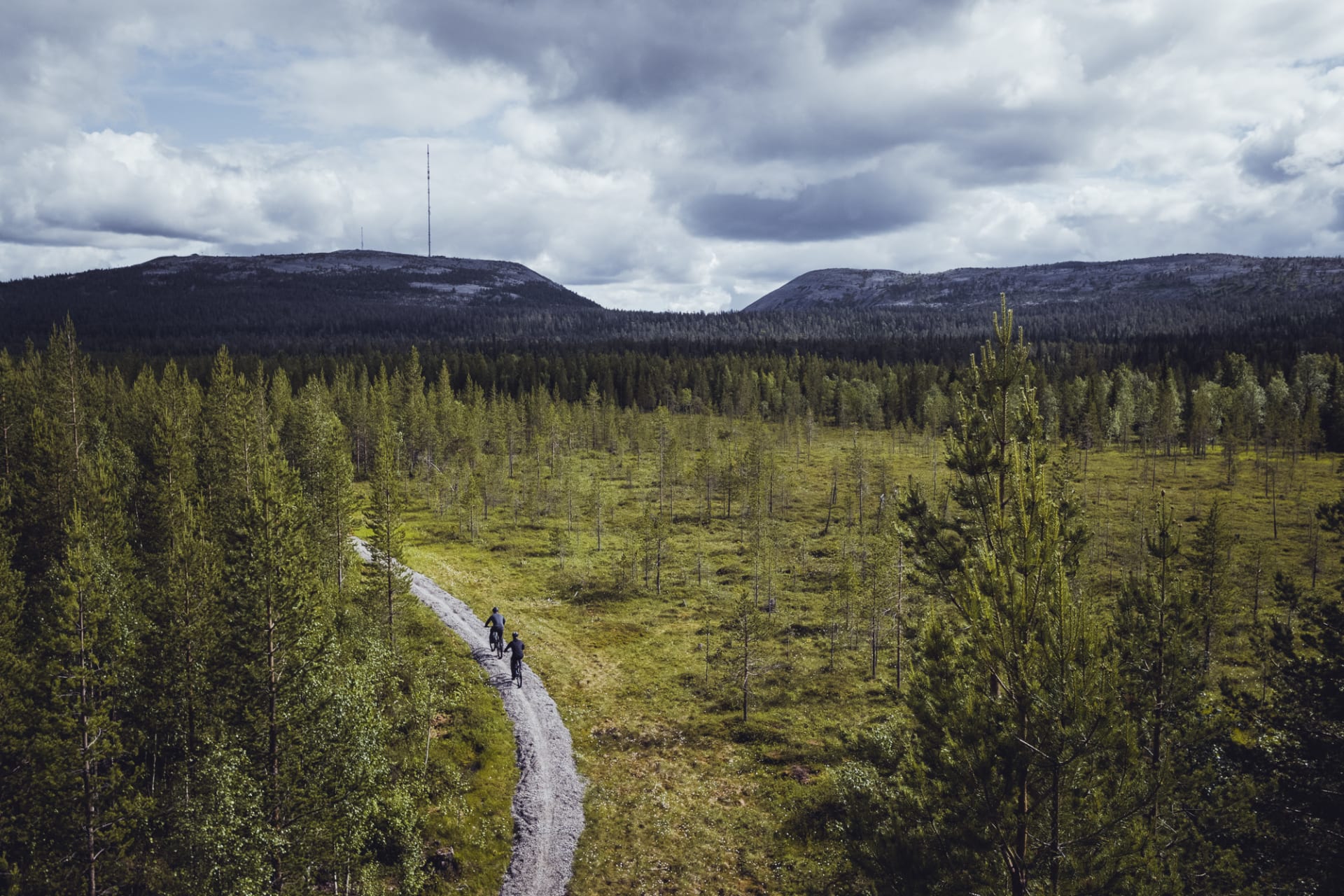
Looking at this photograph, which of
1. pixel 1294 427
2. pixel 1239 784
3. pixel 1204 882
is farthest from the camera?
pixel 1294 427

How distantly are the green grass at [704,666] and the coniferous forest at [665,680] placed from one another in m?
0.27

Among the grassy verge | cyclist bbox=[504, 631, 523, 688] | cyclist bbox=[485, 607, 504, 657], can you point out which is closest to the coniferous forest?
the grassy verge

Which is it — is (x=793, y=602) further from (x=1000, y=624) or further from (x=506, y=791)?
(x=1000, y=624)

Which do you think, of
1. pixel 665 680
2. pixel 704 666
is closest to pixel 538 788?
pixel 665 680

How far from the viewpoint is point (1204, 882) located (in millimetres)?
16062

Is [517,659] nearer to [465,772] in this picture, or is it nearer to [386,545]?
[465,772]

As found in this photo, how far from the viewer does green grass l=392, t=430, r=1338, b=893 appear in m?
29.1

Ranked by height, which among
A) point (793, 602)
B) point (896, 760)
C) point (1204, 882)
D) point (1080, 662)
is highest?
point (1080, 662)

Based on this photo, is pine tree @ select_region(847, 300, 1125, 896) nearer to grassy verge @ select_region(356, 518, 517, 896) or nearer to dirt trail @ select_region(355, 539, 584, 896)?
dirt trail @ select_region(355, 539, 584, 896)

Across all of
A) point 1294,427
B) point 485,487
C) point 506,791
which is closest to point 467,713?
point 506,791

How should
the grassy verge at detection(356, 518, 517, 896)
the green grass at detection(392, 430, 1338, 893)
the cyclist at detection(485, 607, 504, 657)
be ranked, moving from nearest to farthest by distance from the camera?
the grassy verge at detection(356, 518, 517, 896), the green grass at detection(392, 430, 1338, 893), the cyclist at detection(485, 607, 504, 657)

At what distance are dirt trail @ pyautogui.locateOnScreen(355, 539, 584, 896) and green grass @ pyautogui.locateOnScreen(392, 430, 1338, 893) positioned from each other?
0.88 m

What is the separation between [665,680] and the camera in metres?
46.7

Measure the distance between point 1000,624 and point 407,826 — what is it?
2365cm
